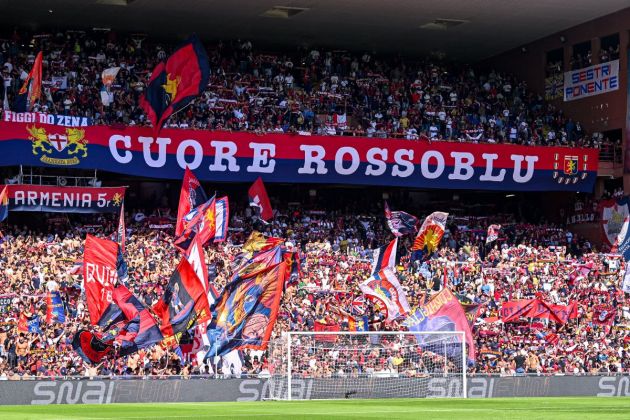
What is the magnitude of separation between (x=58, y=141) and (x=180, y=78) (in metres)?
4.78

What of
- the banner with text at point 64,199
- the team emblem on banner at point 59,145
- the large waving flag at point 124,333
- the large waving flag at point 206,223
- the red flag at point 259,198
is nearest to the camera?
the large waving flag at point 124,333

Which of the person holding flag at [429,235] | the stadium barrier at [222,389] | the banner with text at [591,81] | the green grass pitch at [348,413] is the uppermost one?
the banner with text at [591,81]

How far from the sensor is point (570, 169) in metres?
46.6

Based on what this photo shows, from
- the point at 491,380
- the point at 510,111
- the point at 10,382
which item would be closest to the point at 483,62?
the point at 510,111

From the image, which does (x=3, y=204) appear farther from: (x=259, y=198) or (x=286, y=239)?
(x=286, y=239)

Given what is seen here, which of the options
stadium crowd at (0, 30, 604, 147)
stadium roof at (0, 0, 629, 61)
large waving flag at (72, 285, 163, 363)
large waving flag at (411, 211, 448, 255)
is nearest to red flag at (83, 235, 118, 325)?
large waving flag at (72, 285, 163, 363)

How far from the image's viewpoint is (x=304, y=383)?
28.8m

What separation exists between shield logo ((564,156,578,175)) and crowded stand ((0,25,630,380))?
0.08m

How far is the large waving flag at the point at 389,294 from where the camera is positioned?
3434 centimetres

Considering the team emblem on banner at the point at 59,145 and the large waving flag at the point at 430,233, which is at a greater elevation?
the team emblem on banner at the point at 59,145

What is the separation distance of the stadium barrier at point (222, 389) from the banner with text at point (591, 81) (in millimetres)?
18627

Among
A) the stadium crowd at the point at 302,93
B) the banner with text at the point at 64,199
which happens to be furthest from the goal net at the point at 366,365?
the stadium crowd at the point at 302,93

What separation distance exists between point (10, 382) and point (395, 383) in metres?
9.09

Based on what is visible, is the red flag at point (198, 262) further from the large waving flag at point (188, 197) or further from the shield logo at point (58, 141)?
the shield logo at point (58, 141)
